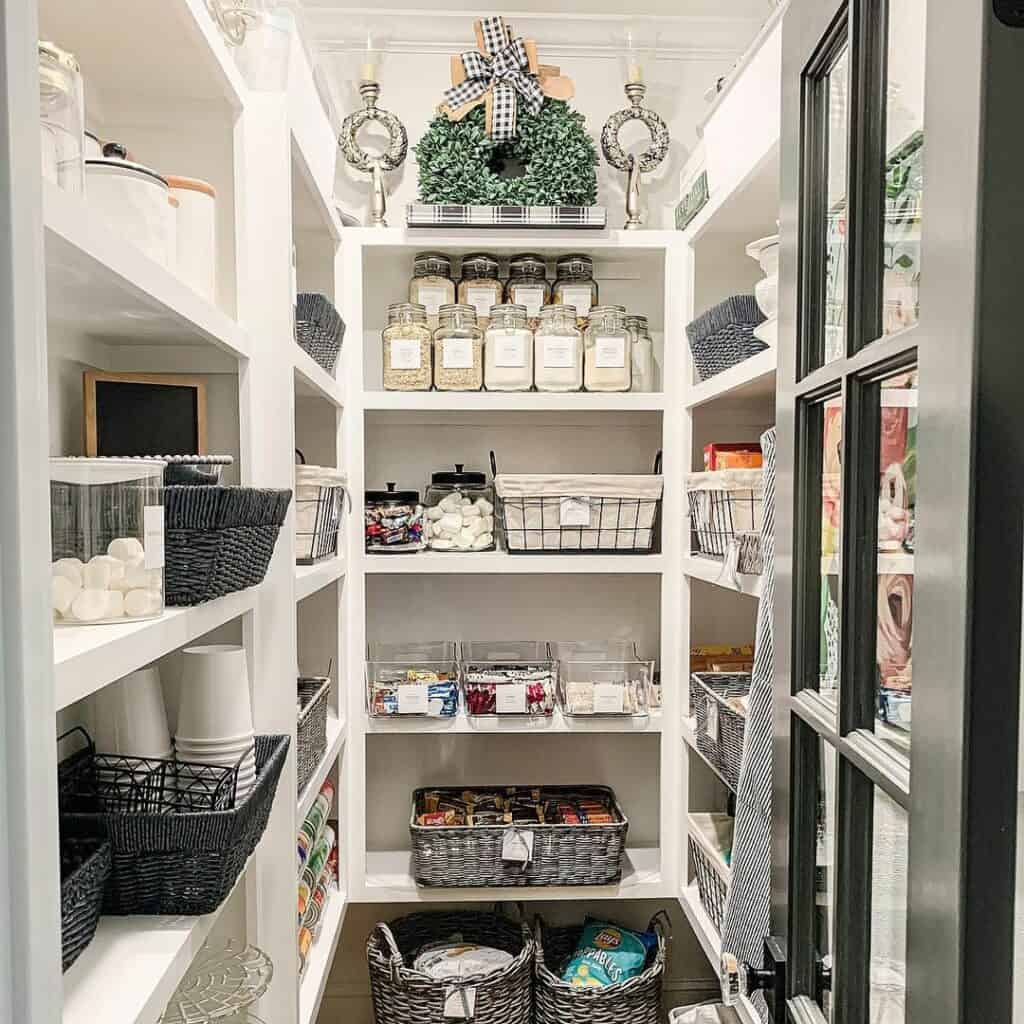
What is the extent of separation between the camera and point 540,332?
2.26 metres

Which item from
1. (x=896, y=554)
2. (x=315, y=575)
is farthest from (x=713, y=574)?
(x=896, y=554)

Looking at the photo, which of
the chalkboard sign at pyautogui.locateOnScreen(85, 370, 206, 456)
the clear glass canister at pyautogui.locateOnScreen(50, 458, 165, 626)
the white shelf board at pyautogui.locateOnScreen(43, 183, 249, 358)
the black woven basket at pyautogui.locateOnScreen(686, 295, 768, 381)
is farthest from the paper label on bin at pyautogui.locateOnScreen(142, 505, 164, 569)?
the black woven basket at pyautogui.locateOnScreen(686, 295, 768, 381)

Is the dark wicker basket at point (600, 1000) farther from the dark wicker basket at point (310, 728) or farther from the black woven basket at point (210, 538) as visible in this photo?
the black woven basket at point (210, 538)

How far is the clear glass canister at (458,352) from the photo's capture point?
7.29 feet

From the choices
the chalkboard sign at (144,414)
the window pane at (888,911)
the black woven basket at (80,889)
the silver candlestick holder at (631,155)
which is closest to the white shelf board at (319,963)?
the black woven basket at (80,889)

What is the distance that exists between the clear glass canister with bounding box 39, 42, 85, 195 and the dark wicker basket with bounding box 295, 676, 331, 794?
1.05m

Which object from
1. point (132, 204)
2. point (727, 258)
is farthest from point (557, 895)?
point (132, 204)

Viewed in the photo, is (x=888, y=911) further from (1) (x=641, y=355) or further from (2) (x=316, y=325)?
(1) (x=641, y=355)

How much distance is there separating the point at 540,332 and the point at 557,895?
4.43ft

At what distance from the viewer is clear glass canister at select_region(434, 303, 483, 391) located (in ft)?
7.29

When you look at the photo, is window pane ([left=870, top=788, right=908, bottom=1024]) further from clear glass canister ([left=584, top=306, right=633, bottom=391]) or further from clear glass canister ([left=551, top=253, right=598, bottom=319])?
clear glass canister ([left=551, top=253, right=598, bottom=319])

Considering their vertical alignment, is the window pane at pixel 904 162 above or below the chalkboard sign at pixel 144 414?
above

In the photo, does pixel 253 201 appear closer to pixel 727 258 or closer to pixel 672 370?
pixel 672 370

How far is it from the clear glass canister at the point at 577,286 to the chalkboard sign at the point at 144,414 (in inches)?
43.1
